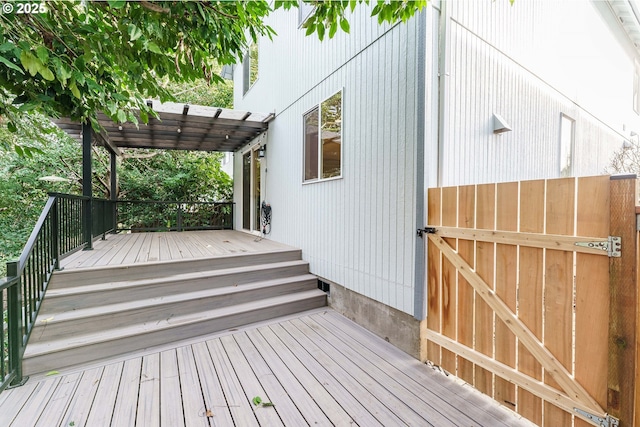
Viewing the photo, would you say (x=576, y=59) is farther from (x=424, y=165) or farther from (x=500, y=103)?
(x=424, y=165)

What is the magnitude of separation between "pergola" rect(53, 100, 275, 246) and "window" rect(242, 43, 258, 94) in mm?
1817

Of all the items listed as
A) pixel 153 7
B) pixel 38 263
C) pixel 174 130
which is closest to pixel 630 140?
pixel 153 7

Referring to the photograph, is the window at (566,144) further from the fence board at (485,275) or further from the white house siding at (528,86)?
the fence board at (485,275)

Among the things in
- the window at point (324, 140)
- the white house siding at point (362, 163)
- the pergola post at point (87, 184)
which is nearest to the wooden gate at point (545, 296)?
the white house siding at point (362, 163)

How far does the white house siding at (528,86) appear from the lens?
305cm

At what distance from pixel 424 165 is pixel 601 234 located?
135 cm

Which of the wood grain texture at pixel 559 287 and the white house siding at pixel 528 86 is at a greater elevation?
the white house siding at pixel 528 86

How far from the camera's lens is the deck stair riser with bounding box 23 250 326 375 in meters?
Result: 2.64

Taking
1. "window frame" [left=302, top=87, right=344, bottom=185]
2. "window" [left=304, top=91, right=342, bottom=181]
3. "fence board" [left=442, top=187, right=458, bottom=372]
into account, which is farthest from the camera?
"window" [left=304, top=91, right=342, bottom=181]

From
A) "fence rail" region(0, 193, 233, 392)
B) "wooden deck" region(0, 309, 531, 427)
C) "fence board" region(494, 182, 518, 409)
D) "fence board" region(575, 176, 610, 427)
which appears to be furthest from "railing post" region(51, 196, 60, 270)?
"fence board" region(575, 176, 610, 427)

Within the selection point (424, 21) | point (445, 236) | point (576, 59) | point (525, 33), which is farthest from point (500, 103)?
point (576, 59)

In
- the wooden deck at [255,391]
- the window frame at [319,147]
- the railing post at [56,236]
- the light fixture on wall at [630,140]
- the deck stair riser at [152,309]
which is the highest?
the light fixture on wall at [630,140]

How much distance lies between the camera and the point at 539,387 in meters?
1.91

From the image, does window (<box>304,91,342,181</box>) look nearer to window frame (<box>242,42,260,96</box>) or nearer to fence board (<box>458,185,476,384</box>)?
fence board (<box>458,185,476,384</box>)
